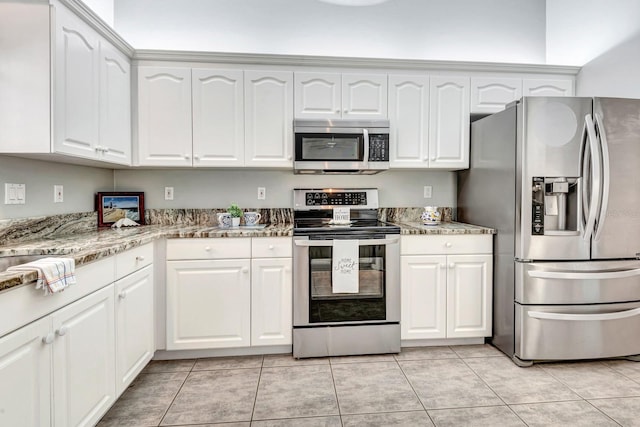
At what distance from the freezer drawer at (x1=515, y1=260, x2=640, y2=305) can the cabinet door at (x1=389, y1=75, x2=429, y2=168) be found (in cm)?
111

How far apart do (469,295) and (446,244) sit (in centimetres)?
41

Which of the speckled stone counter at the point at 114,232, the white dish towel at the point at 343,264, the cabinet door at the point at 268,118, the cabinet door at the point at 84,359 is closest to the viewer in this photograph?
the cabinet door at the point at 84,359

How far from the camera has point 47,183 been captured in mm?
2215

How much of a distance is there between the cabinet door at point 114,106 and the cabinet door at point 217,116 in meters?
0.44

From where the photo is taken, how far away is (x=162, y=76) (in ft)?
8.69

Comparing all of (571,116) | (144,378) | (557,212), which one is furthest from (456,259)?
(144,378)

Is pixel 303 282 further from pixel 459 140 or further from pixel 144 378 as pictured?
pixel 459 140

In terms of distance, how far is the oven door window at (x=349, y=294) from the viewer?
2.49 metres

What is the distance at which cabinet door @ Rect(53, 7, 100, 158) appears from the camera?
1.79m

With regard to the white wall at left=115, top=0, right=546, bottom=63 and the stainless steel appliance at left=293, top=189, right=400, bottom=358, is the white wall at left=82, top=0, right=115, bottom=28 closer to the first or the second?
the white wall at left=115, top=0, right=546, bottom=63

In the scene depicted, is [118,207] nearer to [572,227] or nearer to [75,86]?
[75,86]

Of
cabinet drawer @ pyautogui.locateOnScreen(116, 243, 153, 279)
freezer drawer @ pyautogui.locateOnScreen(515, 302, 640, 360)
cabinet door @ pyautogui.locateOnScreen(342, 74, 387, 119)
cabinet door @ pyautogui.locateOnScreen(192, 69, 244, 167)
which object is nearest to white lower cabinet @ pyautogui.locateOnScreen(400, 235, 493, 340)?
freezer drawer @ pyautogui.locateOnScreen(515, 302, 640, 360)

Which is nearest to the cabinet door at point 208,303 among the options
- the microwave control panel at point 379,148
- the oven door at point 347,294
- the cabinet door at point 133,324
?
the cabinet door at point 133,324

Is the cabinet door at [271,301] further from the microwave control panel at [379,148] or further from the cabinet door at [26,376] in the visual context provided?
the cabinet door at [26,376]
